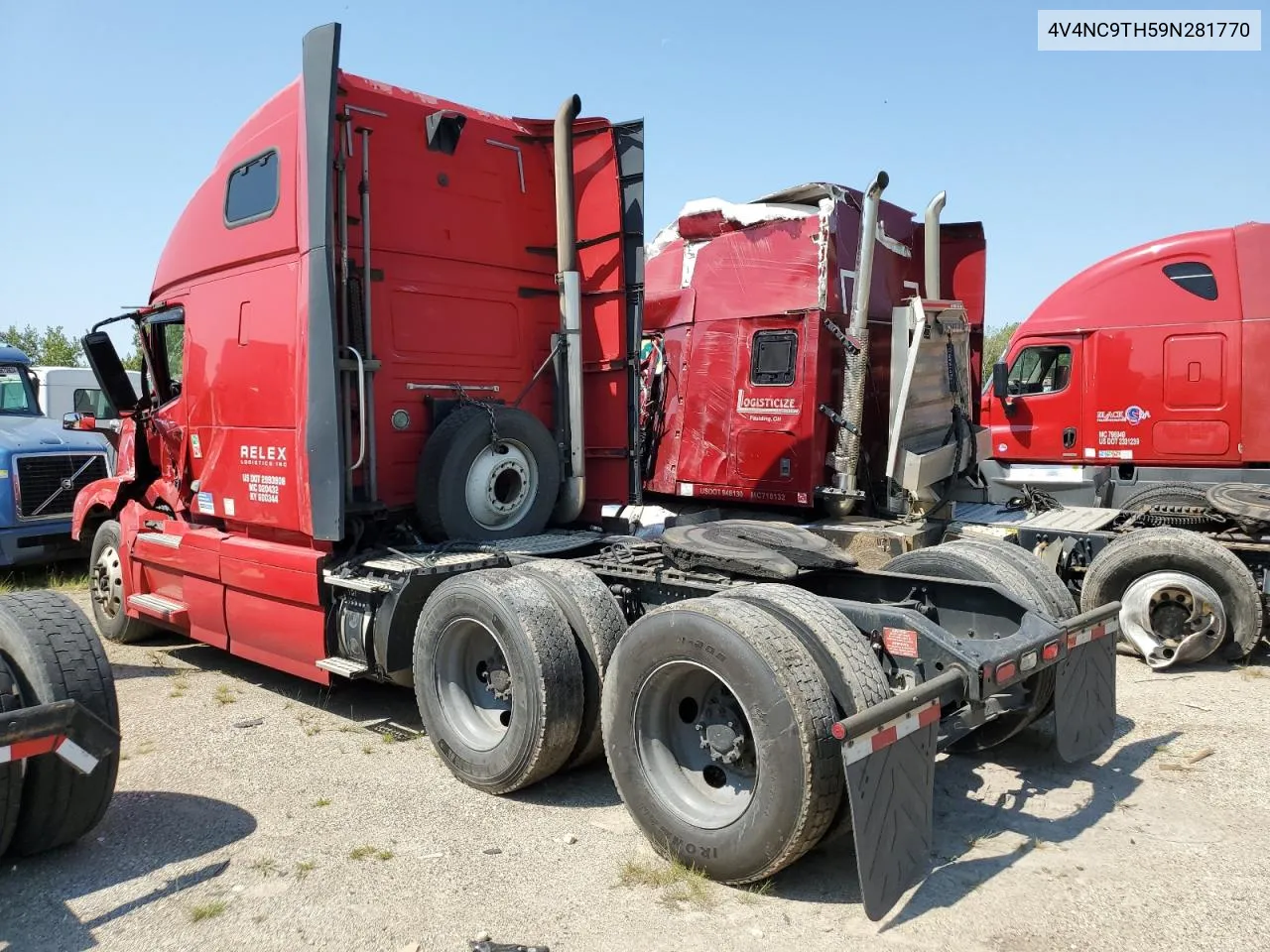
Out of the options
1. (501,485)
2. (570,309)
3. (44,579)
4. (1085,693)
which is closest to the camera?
(1085,693)

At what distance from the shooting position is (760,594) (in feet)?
12.2

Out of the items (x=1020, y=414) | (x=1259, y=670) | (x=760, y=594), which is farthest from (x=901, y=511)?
(x=760, y=594)

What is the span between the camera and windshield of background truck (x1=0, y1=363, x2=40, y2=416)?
11828 mm

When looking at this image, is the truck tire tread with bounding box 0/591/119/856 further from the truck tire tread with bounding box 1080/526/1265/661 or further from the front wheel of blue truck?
the truck tire tread with bounding box 1080/526/1265/661

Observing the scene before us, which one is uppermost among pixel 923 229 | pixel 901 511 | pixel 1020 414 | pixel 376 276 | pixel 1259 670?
pixel 923 229

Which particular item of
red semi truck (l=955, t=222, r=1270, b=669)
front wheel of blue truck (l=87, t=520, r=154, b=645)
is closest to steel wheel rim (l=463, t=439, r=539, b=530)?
front wheel of blue truck (l=87, t=520, r=154, b=645)

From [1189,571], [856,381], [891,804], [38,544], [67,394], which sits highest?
[67,394]

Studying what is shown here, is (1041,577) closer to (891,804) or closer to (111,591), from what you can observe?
(891,804)

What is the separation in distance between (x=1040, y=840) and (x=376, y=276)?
464 centimetres

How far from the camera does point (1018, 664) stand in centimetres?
363

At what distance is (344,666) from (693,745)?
234 cm

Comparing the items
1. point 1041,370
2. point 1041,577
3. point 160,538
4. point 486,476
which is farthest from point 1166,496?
point 160,538

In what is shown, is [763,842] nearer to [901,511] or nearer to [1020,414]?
[901,511]

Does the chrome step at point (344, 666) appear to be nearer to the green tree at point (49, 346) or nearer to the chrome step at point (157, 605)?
the chrome step at point (157, 605)
